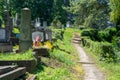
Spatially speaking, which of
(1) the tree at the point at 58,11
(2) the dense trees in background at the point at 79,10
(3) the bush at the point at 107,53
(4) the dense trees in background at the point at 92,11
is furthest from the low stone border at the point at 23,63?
(1) the tree at the point at 58,11

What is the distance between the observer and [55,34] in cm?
4681

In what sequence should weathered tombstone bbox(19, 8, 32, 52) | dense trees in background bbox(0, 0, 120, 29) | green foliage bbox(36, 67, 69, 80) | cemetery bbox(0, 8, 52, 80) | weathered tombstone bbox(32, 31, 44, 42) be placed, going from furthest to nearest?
dense trees in background bbox(0, 0, 120, 29)
weathered tombstone bbox(32, 31, 44, 42)
weathered tombstone bbox(19, 8, 32, 52)
green foliage bbox(36, 67, 69, 80)
cemetery bbox(0, 8, 52, 80)

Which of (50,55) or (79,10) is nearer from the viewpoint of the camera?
(50,55)

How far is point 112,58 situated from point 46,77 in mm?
11646

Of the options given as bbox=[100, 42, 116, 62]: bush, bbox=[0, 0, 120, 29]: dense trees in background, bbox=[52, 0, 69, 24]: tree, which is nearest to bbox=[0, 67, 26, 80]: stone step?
bbox=[100, 42, 116, 62]: bush

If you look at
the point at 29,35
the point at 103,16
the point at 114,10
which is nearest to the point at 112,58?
the point at 29,35

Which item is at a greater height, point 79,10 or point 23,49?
point 79,10

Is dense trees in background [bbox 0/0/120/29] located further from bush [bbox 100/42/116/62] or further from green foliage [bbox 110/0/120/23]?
bush [bbox 100/42/116/62]

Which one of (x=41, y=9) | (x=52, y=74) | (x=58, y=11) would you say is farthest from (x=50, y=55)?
(x=41, y=9)

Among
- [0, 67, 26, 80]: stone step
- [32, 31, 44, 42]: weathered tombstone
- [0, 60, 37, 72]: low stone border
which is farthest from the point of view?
[32, 31, 44, 42]: weathered tombstone

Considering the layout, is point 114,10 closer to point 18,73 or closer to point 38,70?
point 38,70

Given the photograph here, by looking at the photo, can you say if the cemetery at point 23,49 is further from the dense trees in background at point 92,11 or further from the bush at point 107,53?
the dense trees in background at point 92,11

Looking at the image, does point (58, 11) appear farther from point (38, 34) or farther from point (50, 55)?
point (50, 55)

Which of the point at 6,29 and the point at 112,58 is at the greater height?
the point at 6,29
